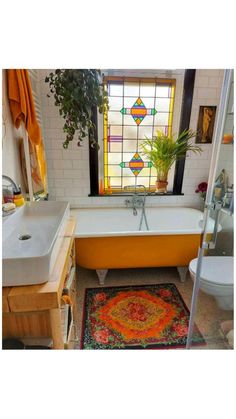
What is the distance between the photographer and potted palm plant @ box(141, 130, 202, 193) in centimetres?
264

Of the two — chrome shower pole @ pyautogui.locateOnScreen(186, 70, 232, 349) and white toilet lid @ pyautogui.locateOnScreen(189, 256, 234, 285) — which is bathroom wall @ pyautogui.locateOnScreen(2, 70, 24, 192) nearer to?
chrome shower pole @ pyautogui.locateOnScreen(186, 70, 232, 349)

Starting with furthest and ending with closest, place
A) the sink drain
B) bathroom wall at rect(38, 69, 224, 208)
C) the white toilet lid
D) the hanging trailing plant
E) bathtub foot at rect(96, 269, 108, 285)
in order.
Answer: bathroom wall at rect(38, 69, 224, 208), bathtub foot at rect(96, 269, 108, 285), the hanging trailing plant, the sink drain, the white toilet lid

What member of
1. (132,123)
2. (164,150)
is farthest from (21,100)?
(164,150)

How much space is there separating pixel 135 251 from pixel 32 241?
48.5 inches

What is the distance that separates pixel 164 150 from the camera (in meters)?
2.64

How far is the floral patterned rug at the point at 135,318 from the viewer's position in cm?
158

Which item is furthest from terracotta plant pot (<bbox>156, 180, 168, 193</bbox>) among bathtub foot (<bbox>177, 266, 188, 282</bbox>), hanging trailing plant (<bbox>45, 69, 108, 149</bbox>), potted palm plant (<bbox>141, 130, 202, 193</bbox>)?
hanging trailing plant (<bbox>45, 69, 108, 149</bbox>)

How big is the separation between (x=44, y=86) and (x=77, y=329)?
262 cm

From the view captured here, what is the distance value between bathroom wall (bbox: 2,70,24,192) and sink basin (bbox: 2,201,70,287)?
44 cm

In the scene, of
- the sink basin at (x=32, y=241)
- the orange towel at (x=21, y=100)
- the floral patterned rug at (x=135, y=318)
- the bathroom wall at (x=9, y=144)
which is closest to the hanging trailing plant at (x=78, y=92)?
the orange towel at (x=21, y=100)

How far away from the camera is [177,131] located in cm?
284

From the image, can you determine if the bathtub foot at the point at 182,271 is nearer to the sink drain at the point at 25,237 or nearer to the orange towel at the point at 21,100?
the sink drain at the point at 25,237
